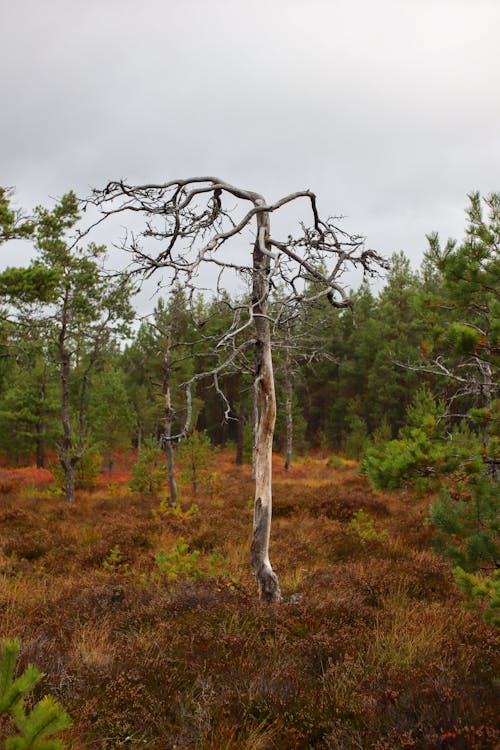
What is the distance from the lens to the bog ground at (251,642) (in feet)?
10.9

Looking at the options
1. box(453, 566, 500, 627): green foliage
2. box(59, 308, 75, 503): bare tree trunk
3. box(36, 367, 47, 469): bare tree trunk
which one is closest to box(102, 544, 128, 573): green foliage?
box(453, 566, 500, 627): green foliage

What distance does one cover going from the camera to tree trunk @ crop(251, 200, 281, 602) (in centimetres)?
586

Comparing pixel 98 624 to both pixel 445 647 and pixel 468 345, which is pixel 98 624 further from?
pixel 468 345

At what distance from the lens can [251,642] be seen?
4.79 m

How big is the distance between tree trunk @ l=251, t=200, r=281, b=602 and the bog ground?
1.12 feet

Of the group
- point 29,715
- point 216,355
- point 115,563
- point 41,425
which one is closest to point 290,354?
point 216,355

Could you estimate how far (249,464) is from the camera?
31625 mm

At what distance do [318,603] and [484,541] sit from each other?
234cm

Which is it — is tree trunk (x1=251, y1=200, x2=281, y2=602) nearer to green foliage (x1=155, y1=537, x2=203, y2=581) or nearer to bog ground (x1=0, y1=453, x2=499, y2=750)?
bog ground (x1=0, y1=453, x2=499, y2=750)

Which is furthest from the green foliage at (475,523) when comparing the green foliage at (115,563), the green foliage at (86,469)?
the green foliage at (86,469)

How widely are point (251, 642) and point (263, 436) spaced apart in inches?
88.1

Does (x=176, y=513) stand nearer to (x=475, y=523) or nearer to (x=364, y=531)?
(x=364, y=531)

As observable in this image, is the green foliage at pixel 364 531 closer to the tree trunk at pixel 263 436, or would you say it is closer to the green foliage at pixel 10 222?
the tree trunk at pixel 263 436

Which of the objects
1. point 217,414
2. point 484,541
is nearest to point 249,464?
point 217,414
